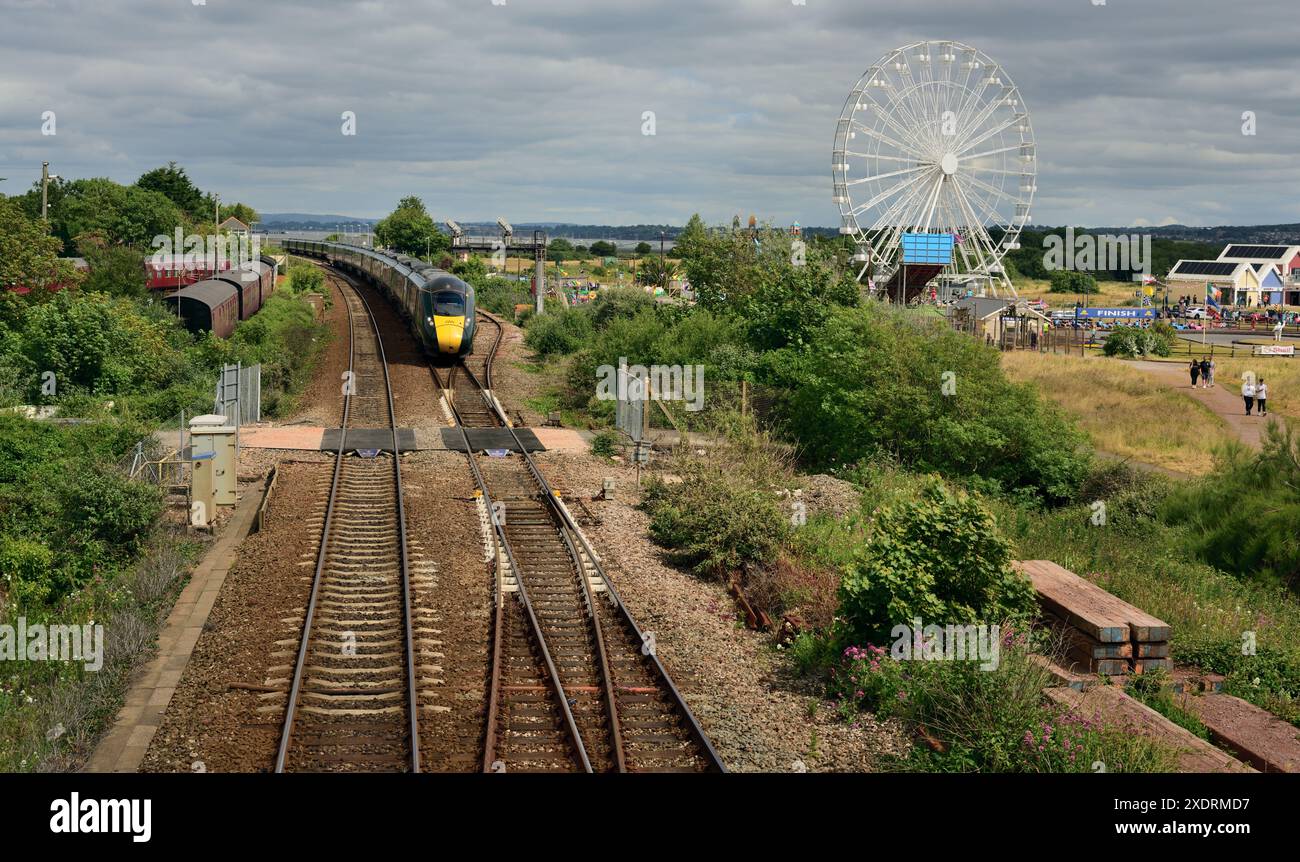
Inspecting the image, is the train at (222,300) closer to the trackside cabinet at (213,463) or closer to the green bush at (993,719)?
the trackside cabinet at (213,463)

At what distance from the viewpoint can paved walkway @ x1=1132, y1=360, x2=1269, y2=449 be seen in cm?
3359

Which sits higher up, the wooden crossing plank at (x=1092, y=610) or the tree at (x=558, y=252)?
the tree at (x=558, y=252)

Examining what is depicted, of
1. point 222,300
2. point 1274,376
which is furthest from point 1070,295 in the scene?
point 222,300

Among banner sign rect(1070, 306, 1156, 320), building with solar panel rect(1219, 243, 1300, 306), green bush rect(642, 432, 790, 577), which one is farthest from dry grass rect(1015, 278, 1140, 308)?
green bush rect(642, 432, 790, 577)

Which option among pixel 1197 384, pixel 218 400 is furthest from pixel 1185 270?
pixel 218 400

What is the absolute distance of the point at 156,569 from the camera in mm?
16031

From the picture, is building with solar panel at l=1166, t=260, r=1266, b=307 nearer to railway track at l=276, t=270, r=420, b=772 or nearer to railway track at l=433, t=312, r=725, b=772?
railway track at l=276, t=270, r=420, b=772

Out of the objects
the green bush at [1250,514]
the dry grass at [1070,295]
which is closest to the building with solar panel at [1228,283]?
the dry grass at [1070,295]

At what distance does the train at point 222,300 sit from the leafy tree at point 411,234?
40.6m

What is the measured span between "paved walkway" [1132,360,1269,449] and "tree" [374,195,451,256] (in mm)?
57640

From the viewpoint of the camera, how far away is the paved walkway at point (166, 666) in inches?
411

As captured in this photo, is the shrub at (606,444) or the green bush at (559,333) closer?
the shrub at (606,444)

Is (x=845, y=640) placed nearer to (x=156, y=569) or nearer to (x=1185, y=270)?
(x=156, y=569)

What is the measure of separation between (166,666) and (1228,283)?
132440 mm
